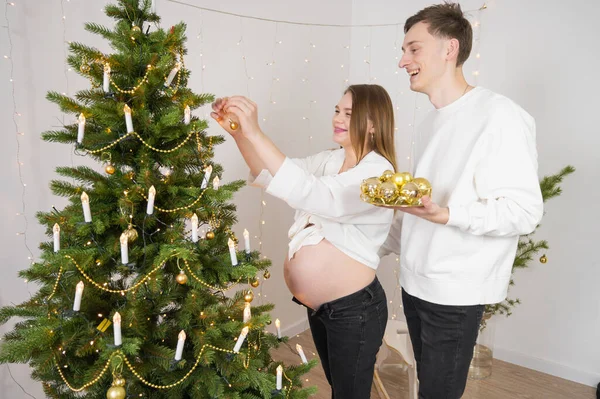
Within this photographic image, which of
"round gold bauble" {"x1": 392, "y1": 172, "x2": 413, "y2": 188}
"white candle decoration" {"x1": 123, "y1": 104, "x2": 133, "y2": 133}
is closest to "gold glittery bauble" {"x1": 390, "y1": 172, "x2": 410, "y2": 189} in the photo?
"round gold bauble" {"x1": 392, "y1": 172, "x2": 413, "y2": 188}

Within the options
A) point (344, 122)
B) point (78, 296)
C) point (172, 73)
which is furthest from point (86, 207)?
point (344, 122)

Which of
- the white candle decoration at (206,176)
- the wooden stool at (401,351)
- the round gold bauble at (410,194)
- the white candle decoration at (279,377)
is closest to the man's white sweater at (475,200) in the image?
the round gold bauble at (410,194)

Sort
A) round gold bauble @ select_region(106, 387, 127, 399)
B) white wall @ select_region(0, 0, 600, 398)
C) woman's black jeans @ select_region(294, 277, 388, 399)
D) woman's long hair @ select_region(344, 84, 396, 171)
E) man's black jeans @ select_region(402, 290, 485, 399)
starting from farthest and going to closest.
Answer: white wall @ select_region(0, 0, 600, 398)
woman's long hair @ select_region(344, 84, 396, 171)
woman's black jeans @ select_region(294, 277, 388, 399)
man's black jeans @ select_region(402, 290, 485, 399)
round gold bauble @ select_region(106, 387, 127, 399)

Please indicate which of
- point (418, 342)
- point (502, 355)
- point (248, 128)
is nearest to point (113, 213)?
point (248, 128)

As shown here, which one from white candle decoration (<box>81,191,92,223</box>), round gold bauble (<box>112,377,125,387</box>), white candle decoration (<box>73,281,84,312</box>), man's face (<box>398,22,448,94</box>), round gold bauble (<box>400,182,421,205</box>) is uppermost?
man's face (<box>398,22,448,94</box>)

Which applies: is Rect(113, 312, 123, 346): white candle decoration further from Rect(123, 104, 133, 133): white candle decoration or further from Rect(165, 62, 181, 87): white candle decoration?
Rect(165, 62, 181, 87): white candle decoration

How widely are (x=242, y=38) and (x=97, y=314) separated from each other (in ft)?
6.14

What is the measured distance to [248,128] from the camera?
1.38 metres

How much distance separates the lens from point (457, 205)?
1.30 metres

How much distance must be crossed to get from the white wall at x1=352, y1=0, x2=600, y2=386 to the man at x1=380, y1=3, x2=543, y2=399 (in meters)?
1.59

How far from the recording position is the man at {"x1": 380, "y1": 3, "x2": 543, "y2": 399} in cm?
123

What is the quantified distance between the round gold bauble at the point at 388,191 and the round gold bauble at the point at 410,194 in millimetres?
20

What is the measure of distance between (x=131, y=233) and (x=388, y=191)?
2.07ft

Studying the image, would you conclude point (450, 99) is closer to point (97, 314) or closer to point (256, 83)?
point (97, 314)
